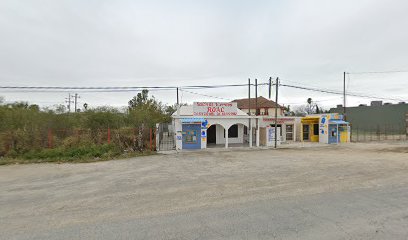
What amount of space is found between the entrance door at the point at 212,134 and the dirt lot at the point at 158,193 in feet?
39.6

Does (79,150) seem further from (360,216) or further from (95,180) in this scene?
(360,216)

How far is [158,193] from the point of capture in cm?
677

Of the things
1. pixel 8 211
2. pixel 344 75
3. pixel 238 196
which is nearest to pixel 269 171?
pixel 238 196

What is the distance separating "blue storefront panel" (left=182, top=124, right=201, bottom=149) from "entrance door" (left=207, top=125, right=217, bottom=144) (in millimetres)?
4711

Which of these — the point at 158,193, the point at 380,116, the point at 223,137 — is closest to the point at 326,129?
the point at 223,137

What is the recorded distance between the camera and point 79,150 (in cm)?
1405

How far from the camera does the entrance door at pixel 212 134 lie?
23297mm

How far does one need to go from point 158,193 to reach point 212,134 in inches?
660

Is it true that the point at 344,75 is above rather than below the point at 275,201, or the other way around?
above

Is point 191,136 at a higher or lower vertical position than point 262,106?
lower

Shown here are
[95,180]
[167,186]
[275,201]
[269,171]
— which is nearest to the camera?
[275,201]

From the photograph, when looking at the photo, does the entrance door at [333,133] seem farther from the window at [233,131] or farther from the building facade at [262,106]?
the building facade at [262,106]

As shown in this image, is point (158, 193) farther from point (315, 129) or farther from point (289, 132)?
point (315, 129)

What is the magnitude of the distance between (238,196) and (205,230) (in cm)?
234
